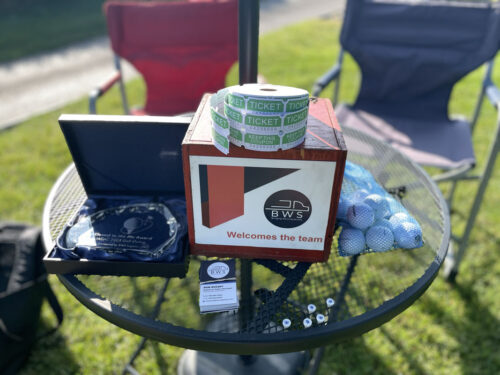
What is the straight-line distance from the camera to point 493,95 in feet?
6.39

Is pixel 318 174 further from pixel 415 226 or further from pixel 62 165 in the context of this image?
pixel 62 165

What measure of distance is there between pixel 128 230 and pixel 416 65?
1951 millimetres

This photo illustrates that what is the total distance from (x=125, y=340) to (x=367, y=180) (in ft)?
4.21

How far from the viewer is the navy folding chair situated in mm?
2068

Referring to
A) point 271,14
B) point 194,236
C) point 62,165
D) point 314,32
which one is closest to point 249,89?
point 194,236

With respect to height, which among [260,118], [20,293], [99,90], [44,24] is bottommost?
[44,24]

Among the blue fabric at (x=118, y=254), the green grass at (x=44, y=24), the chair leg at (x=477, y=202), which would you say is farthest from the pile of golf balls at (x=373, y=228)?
the green grass at (x=44, y=24)

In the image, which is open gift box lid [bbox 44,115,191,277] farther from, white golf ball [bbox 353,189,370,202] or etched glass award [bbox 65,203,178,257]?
white golf ball [bbox 353,189,370,202]

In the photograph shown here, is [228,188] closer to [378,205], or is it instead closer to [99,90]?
[378,205]

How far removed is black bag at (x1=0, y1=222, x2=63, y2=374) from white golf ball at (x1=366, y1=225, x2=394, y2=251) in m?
1.35

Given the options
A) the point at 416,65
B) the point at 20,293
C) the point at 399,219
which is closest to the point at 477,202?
the point at 416,65

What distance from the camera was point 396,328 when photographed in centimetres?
179

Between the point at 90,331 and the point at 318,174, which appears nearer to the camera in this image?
the point at 318,174

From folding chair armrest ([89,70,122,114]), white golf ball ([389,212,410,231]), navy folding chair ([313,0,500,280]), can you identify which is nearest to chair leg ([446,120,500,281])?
navy folding chair ([313,0,500,280])
